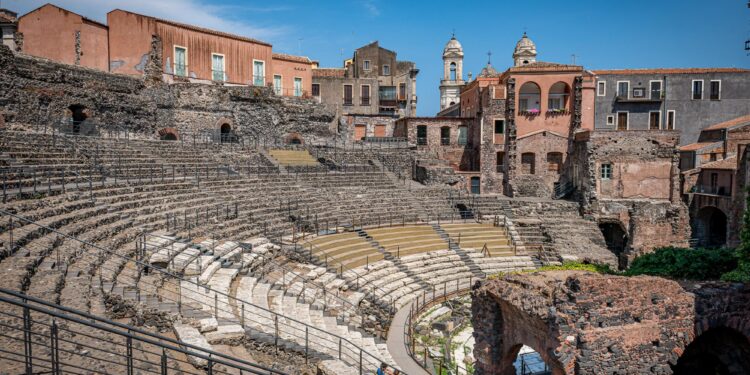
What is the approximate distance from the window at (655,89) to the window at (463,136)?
14.2 metres

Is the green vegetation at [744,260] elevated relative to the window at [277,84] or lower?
lower

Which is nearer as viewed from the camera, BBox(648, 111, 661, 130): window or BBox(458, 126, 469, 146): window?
BBox(458, 126, 469, 146): window

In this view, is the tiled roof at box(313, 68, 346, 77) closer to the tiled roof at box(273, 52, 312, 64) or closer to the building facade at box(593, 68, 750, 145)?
the tiled roof at box(273, 52, 312, 64)

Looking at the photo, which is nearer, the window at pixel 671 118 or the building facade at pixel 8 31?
the building facade at pixel 8 31

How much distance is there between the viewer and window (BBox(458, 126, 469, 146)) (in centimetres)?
3772

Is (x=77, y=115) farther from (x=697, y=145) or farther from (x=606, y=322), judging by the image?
(x=697, y=145)

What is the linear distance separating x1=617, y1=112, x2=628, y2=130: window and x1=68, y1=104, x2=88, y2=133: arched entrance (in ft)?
116

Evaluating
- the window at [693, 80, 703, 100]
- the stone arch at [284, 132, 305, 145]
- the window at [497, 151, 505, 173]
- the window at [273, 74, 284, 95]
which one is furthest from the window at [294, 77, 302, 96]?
the window at [693, 80, 703, 100]

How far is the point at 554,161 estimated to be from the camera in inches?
1363

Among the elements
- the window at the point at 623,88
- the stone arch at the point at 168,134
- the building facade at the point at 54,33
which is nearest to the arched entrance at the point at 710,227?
the window at the point at 623,88

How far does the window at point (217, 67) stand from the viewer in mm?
32594

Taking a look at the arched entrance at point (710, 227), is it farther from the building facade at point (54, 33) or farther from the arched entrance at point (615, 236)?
the building facade at point (54, 33)

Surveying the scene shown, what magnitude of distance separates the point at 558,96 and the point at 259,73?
68.9ft

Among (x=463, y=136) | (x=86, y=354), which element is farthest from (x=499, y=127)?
(x=86, y=354)
